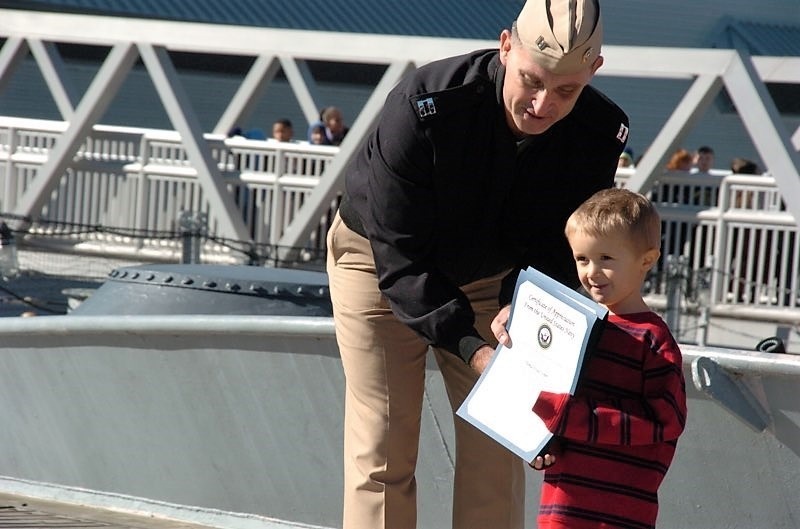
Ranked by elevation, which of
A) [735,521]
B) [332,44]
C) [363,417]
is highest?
[332,44]

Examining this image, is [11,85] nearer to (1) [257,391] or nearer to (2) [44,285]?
(2) [44,285]

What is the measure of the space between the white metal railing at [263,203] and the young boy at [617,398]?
788 centimetres

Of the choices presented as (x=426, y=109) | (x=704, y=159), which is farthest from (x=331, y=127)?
(x=426, y=109)

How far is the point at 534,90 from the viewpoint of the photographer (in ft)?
11.3

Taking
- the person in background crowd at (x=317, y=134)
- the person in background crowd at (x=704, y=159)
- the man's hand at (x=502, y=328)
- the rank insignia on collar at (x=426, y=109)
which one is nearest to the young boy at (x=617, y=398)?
the man's hand at (x=502, y=328)

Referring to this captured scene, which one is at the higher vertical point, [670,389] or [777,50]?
[777,50]

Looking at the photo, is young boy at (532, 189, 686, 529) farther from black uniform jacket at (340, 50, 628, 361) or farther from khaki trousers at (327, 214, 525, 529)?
khaki trousers at (327, 214, 525, 529)

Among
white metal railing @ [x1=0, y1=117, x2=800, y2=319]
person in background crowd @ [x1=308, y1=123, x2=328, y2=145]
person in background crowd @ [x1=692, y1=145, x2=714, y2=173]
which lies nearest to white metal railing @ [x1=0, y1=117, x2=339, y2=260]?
white metal railing @ [x1=0, y1=117, x2=800, y2=319]

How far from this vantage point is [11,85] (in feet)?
82.8

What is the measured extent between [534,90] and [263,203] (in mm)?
11108

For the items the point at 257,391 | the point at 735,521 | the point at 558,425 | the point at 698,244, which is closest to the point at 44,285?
the point at 698,244

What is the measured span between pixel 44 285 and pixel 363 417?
8.85m

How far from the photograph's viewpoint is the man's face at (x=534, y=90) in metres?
3.43

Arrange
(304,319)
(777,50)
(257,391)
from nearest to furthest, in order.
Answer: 1. (304,319)
2. (257,391)
3. (777,50)
